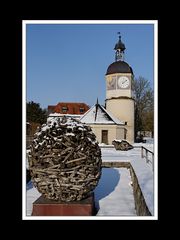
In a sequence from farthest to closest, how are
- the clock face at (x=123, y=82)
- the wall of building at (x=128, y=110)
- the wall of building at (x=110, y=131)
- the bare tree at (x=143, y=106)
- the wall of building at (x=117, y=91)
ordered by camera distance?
the clock face at (x=123, y=82), the wall of building at (x=110, y=131), the wall of building at (x=128, y=110), the wall of building at (x=117, y=91), the bare tree at (x=143, y=106)

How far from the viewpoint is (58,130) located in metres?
4.48

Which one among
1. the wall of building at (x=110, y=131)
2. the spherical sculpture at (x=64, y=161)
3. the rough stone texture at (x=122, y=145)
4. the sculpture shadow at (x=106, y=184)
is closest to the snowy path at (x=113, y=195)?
the sculpture shadow at (x=106, y=184)

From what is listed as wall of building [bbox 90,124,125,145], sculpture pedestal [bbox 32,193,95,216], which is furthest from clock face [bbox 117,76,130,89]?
sculpture pedestal [bbox 32,193,95,216]

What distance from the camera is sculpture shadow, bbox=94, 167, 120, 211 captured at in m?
5.52

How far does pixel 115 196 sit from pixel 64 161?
158 centimetres

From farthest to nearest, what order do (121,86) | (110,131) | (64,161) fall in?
(121,86) → (110,131) → (64,161)

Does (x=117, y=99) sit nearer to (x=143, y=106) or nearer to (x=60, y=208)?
(x=143, y=106)

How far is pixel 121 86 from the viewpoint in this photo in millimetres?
6020

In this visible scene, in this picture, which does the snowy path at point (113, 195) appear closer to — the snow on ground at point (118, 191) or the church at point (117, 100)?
the snow on ground at point (118, 191)

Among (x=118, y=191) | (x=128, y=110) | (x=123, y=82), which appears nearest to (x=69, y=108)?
(x=128, y=110)

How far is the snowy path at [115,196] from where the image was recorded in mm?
4845

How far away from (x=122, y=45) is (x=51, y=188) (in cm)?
214
